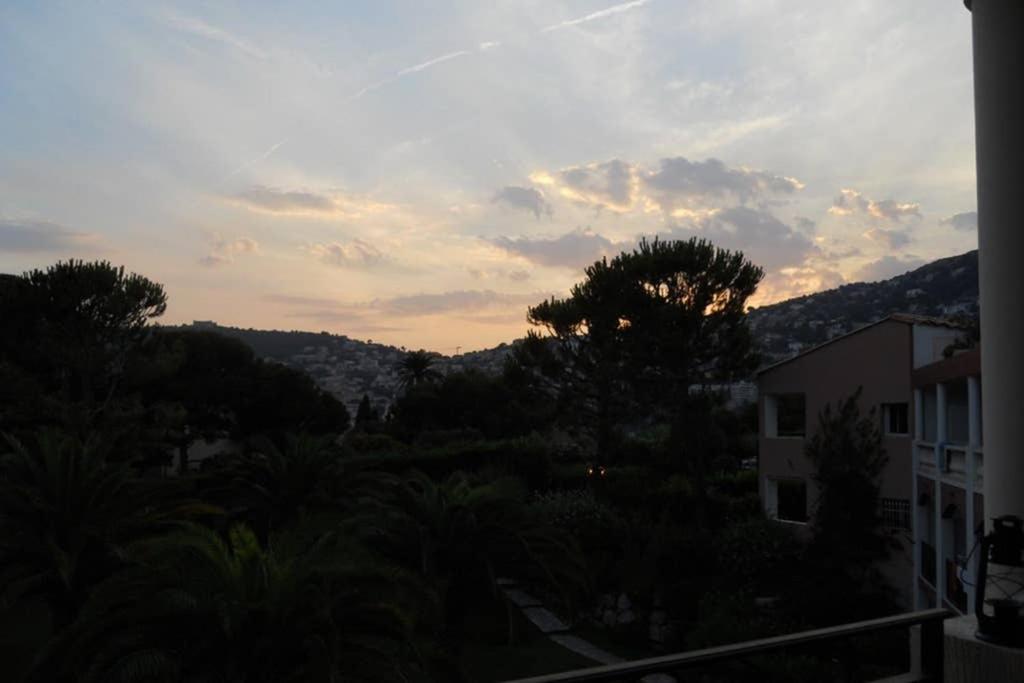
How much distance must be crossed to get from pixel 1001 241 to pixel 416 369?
61.3m

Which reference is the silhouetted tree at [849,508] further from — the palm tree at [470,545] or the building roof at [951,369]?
the palm tree at [470,545]

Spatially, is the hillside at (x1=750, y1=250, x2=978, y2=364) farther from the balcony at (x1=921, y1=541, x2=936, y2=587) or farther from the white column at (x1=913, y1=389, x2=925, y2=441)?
the balcony at (x1=921, y1=541, x2=936, y2=587)

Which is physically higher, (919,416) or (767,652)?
(919,416)

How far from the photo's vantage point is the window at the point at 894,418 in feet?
65.6

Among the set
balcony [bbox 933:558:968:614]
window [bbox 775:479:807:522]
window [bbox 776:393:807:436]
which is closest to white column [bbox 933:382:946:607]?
balcony [bbox 933:558:968:614]

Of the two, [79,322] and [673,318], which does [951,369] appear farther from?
[79,322]

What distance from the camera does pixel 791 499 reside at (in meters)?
26.4

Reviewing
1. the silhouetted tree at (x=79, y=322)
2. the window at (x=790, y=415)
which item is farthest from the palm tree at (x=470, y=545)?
the window at (x=790, y=415)

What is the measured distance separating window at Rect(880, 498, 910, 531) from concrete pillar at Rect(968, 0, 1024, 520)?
682 inches

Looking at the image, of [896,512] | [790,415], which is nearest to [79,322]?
[896,512]

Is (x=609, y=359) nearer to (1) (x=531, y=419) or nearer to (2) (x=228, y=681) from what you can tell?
(1) (x=531, y=419)

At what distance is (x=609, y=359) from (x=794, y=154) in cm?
1685

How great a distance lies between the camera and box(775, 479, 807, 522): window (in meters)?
26.2

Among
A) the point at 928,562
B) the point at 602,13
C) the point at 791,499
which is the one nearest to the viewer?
the point at 602,13
